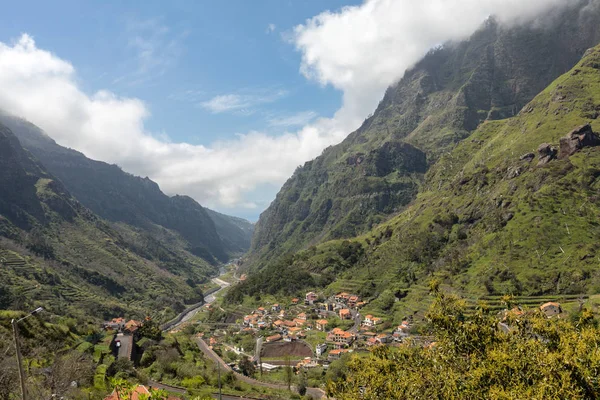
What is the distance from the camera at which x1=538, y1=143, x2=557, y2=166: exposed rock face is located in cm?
14262

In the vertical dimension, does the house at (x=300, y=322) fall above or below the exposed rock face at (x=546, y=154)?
below

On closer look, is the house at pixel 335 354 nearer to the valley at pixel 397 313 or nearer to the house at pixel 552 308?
the valley at pixel 397 313

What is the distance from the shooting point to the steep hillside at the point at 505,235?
10356 cm

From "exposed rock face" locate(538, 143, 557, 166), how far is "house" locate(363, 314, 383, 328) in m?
95.9

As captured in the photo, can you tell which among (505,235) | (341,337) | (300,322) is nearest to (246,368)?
(341,337)

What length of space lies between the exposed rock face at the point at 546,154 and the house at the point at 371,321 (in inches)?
3776

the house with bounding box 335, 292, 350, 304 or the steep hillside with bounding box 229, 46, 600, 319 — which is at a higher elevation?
the steep hillside with bounding box 229, 46, 600, 319

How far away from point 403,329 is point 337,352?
72.0 feet

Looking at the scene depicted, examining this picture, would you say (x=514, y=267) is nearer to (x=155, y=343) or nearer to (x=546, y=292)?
(x=546, y=292)

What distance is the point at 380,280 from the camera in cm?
14938

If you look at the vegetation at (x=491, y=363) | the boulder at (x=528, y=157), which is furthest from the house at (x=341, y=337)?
the boulder at (x=528, y=157)

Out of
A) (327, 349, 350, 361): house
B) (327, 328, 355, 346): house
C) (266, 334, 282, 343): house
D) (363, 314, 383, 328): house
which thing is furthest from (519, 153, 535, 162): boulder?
(266, 334, 282, 343): house

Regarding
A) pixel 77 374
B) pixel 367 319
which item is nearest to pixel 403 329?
pixel 367 319

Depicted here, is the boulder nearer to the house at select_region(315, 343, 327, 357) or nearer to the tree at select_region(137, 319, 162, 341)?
the house at select_region(315, 343, 327, 357)
